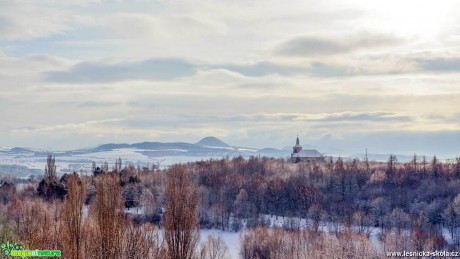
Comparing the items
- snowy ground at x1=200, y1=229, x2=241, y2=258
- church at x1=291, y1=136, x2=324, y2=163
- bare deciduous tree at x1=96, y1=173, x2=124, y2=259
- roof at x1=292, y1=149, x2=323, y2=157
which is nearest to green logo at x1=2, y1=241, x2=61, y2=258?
bare deciduous tree at x1=96, y1=173, x2=124, y2=259

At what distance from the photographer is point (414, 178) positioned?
307ft

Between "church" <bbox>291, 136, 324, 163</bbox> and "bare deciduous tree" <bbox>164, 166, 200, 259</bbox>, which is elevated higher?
"church" <bbox>291, 136, 324, 163</bbox>

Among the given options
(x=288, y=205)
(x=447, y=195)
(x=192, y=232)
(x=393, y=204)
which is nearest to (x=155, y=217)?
(x=288, y=205)

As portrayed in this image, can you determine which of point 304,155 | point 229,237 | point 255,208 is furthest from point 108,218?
point 304,155

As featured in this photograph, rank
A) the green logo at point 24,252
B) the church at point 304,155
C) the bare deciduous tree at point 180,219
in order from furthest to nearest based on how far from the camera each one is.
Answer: the church at point 304,155, the bare deciduous tree at point 180,219, the green logo at point 24,252

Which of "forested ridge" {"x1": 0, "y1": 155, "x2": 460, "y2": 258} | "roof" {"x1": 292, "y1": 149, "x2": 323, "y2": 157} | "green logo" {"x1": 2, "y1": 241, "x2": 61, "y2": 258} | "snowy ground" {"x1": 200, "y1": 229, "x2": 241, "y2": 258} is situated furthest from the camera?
"roof" {"x1": 292, "y1": 149, "x2": 323, "y2": 157}

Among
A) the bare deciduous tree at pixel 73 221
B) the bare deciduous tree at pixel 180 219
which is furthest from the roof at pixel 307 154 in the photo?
the bare deciduous tree at pixel 73 221

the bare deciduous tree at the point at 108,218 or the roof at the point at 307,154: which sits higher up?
the roof at the point at 307,154

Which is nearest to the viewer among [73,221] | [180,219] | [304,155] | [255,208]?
[73,221]

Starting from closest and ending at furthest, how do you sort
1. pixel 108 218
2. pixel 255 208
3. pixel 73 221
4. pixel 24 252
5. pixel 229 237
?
pixel 24 252
pixel 108 218
pixel 73 221
pixel 229 237
pixel 255 208

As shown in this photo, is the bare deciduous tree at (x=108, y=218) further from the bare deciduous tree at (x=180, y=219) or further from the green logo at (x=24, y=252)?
the bare deciduous tree at (x=180, y=219)

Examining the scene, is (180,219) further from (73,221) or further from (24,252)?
(24,252)

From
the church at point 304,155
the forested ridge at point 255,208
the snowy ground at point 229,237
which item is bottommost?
the snowy ground at point 229,237

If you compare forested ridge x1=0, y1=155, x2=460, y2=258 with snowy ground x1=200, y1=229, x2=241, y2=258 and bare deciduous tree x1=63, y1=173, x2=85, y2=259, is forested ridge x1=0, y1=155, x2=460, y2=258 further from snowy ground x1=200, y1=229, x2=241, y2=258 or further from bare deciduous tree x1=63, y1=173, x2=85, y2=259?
snowy ground x1=200, y1=229, x2=241, y2=258
